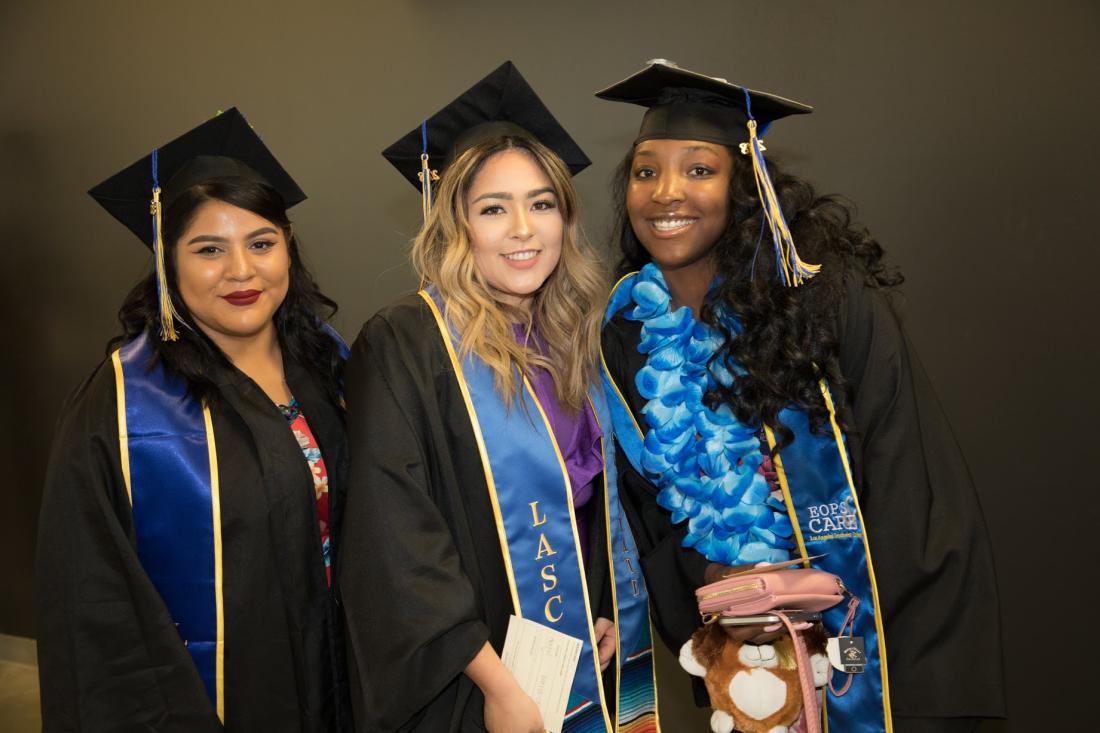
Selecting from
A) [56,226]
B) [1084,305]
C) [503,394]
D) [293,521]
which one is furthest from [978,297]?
[56,226]

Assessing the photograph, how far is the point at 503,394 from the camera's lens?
1982mm

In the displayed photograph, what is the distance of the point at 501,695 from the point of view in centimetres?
181

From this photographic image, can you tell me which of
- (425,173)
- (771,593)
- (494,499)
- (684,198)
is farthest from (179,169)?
(771,593)

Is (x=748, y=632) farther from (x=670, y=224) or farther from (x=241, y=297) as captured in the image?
(x=241, y=297)

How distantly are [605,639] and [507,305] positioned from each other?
862 millimetres

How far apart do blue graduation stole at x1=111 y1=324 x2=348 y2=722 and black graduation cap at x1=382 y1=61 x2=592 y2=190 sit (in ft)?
A: 2.79

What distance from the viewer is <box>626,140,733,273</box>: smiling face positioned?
2.11 metres

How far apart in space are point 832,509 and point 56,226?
414cm

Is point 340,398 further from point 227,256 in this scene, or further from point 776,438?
point 776,438

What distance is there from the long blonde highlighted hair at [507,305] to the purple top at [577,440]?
0.08ft

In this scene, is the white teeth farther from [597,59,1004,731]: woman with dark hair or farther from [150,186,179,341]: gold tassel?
[150,186,179,341]: gold tassel

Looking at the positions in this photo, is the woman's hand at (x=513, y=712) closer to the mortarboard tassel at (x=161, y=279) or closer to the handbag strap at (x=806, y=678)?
the handbag strap at (x=806, y=678)

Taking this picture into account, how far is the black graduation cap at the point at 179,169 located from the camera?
2143 mm

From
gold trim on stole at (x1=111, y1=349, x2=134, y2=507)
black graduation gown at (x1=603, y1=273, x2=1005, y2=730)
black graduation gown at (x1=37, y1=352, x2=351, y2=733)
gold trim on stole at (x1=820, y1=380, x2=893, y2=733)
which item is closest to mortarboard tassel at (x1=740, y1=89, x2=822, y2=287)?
black graduation gown at (x1=603, y1=273, x2=1005, y2=730)
